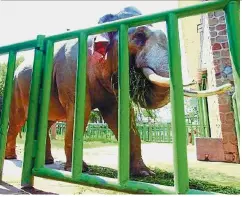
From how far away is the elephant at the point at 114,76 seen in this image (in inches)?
88.6

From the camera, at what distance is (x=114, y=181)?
1378 mm

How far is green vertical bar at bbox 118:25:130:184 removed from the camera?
4.44 ft

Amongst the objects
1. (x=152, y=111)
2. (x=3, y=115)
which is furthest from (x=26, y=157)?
(x=152, y=111)

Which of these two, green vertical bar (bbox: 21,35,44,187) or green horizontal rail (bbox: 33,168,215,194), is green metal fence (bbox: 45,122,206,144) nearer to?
green vertical bar (bbox: 21,35,44,187)

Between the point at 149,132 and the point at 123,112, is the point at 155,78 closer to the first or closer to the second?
the point at 123,112

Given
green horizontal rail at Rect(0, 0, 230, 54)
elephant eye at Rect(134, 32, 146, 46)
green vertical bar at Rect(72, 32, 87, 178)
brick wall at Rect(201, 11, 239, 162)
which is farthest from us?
brick wall at Rect(201, 11, 239, 162)

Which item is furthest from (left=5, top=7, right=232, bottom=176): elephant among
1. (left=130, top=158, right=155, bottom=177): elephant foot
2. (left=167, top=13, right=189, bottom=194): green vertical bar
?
(left=167, top=13, right=189, bottom=194): green vertical bar

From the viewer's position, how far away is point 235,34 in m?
1.19

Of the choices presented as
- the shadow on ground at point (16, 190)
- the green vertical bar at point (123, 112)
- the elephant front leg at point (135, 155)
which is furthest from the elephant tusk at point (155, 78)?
the shadow on ground at point (16, 190)

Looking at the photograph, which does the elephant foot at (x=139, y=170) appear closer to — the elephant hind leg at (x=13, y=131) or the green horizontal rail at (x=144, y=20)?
the green horizontal rail at (x=144, y=20)

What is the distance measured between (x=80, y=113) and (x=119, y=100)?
258 mm

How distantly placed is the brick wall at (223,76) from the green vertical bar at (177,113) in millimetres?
3451

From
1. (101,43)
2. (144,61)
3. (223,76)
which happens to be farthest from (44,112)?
(223,76)

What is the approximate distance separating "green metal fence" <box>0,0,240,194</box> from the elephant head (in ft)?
1.78
